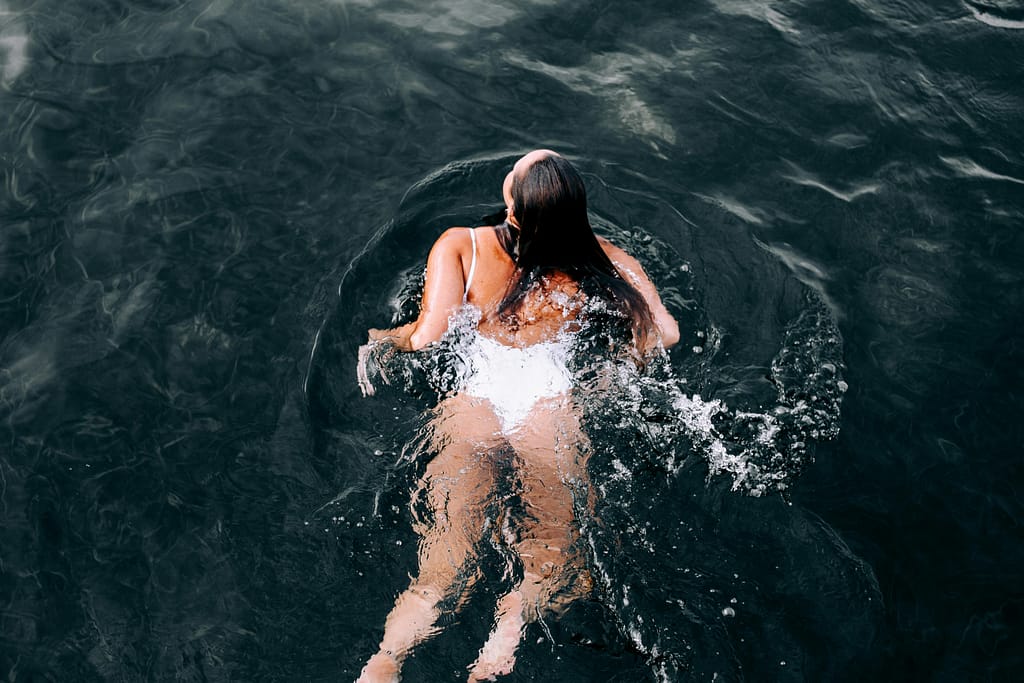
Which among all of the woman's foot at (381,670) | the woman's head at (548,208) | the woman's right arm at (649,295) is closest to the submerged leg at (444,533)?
the woman's foot at (381,670)

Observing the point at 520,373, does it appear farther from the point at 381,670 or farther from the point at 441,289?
the point at 381,670

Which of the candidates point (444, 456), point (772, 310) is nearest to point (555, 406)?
point (444, 456)

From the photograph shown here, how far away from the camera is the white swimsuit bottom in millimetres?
4469

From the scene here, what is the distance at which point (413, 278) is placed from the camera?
18.4 feet

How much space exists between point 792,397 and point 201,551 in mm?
3266

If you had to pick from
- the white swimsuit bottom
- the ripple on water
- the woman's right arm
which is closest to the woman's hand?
the white swimsuit bottom

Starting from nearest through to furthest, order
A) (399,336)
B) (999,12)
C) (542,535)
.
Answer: (542,535), (399,336), (999,12)

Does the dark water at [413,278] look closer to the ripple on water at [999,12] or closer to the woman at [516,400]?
the ripple on water at [999,12]

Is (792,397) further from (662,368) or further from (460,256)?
(460,256)

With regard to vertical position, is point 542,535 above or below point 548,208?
below

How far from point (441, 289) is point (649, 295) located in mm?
1127

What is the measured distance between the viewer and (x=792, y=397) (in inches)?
199

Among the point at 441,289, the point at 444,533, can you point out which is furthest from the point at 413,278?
the point at 444,533

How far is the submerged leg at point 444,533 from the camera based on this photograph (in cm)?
410
